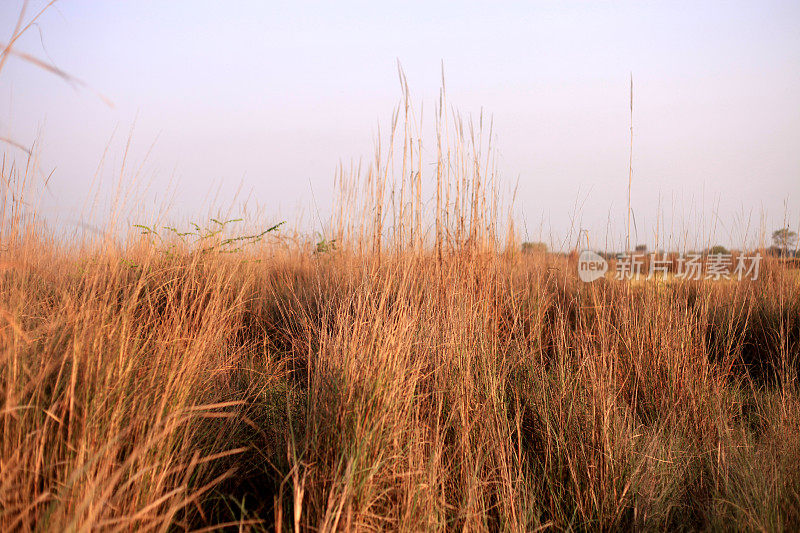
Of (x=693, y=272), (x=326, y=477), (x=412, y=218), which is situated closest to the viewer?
(x=326, y=477)

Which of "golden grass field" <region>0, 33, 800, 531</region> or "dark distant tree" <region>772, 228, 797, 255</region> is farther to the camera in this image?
"dark distant tree" <region>772, 228, 797, 255</region>

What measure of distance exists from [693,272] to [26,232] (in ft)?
13.2

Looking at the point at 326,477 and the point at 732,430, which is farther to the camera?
the point at 732,430

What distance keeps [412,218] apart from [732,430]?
1.67 meters

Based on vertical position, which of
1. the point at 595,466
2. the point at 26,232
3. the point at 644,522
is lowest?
the point at 644,522

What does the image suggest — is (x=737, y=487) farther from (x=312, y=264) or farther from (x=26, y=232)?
(x=312, y=264)

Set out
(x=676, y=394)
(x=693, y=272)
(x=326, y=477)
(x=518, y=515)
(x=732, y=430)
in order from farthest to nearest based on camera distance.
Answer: (x=693, y=272), (x=676, y=394), (x=732, y=430), (x=518, y=515), (x=326, y=477)

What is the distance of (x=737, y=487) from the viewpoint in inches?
59.6

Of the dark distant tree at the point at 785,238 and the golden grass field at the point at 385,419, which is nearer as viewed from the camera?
the golden grass field at the point at 385,419

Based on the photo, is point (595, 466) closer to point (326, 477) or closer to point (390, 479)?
point (390, 479)

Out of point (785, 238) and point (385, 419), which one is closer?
point (385, 419)

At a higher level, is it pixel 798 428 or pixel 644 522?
pixel 798 428

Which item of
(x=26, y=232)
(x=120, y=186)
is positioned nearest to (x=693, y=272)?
(x=120, y=186)

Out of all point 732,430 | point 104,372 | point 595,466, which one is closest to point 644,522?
point 595,466
